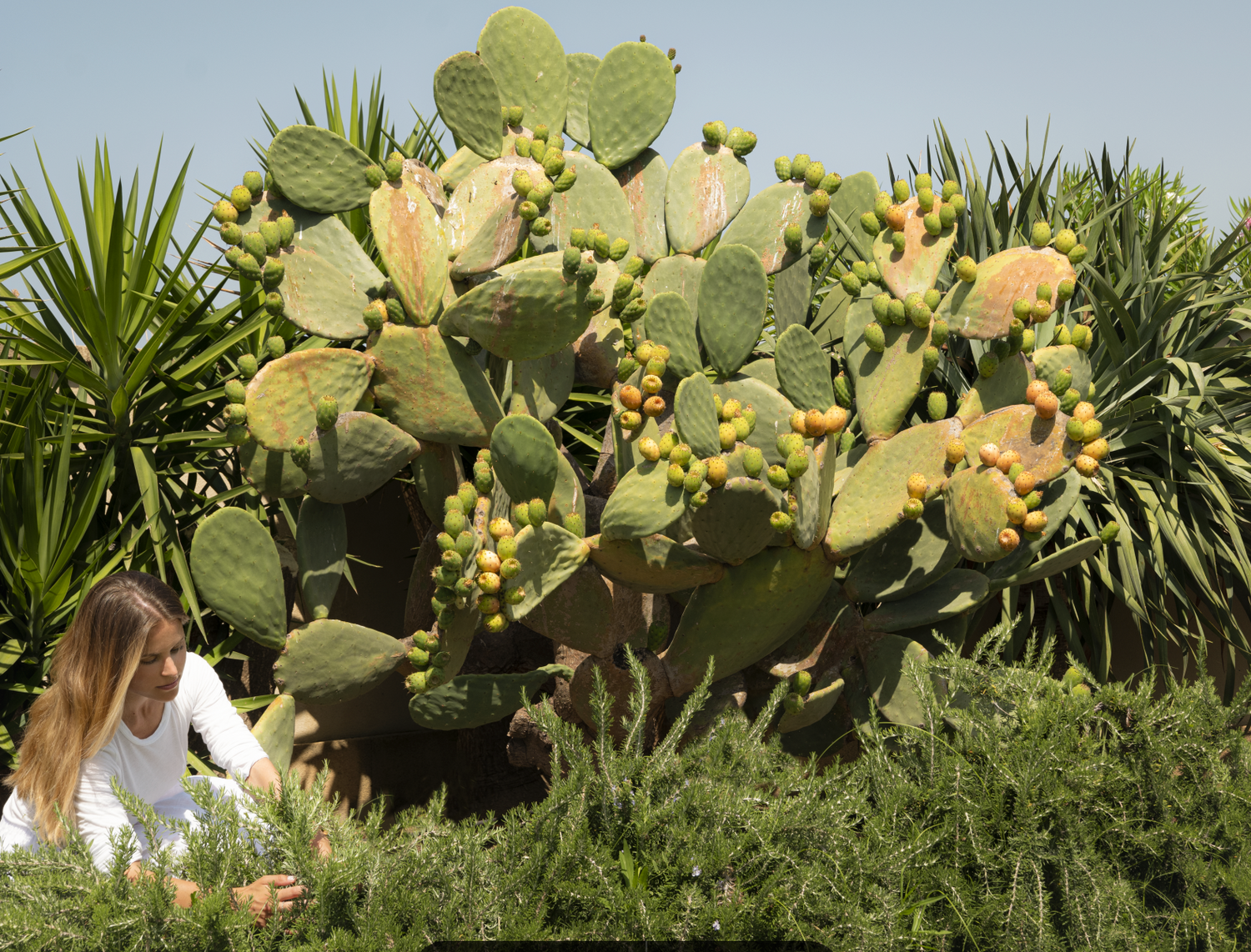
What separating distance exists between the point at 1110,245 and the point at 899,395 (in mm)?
2011

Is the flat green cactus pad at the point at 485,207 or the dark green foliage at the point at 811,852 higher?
the flat green cactus pad at the point at 485,207

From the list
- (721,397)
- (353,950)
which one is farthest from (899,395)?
(353,950)

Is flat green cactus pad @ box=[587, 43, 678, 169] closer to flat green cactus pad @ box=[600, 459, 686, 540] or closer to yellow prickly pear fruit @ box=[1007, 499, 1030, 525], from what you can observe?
flat green cactus pad @ box=[600, 459, 686, 540]

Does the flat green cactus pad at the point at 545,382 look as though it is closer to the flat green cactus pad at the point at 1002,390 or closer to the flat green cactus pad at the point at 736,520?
the flat green cactus pad at the point at 736,520

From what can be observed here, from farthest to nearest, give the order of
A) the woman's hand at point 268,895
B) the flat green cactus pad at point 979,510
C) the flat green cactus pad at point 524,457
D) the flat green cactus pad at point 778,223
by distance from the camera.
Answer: the flat green cactus pad at point 778,223 → the flat green cactus pad at point 979,510 → the flat green cactus pad at point 524,457 → the woman's hand at point 268,895

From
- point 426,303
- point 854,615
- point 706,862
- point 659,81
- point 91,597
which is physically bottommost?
point 706,862

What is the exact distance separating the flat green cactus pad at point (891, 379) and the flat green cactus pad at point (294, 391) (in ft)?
5.00

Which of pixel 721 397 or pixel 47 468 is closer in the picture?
pixel 721 397

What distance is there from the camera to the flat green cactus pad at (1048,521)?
309 centimetres

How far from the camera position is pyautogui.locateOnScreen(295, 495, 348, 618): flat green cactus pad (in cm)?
297

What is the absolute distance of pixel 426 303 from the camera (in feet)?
9.37

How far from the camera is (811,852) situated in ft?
7.84

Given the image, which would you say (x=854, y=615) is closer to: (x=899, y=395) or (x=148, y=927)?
(x=899, y=395)

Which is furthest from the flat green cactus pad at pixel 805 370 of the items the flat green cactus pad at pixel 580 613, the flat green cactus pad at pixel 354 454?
the flat green cactus pad at pixel 354 454
